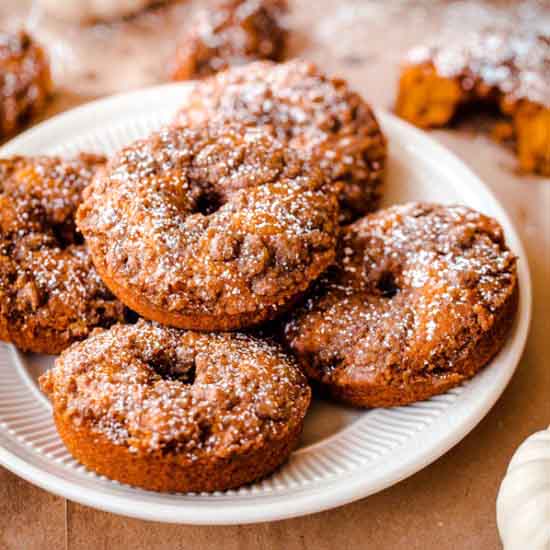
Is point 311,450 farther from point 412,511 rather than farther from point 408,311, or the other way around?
point 408,311

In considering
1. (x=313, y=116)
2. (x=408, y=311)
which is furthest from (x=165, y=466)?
(x=313, y=116)

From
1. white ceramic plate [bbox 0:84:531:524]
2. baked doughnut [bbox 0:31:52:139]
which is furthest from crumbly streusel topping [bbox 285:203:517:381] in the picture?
baked doughnut [bbox 0:31:52:139]

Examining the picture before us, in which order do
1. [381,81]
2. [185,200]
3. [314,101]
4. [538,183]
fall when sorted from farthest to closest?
[381,81], [538,183], [314,101], [185,200]

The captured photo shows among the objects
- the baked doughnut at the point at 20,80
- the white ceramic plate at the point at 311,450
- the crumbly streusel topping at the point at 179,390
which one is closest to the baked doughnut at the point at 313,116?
the white ceramic plate at the point at 311,450

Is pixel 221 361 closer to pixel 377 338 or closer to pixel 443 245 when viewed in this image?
pixel 377 338

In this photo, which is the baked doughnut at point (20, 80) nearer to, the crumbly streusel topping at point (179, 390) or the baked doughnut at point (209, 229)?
the baked doughnut at point (209, 229)

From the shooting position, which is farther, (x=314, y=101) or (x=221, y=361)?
(x=314, y=101)

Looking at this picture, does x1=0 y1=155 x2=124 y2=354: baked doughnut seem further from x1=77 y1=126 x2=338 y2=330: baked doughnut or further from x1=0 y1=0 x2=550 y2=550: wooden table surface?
x1=0 y1=0 x2=550 y2=550: wooden table surface

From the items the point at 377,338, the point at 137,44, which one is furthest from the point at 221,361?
the point at 137,44
